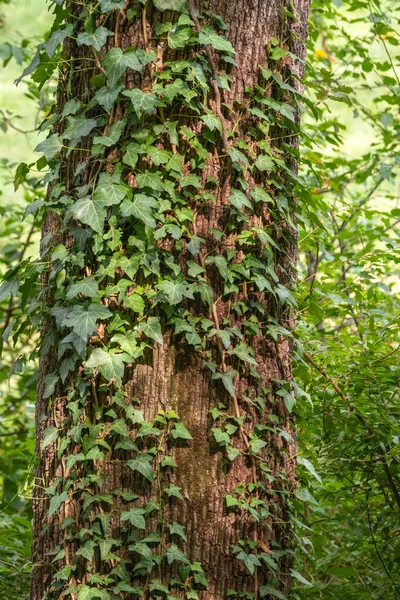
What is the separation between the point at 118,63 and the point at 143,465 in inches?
50.4

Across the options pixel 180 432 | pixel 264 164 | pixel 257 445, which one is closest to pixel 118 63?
pixel 264 164

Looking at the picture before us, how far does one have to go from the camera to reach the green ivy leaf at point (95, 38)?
2262 mm

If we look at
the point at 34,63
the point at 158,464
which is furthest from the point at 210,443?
the point at 34,63

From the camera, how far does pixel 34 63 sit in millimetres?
2504

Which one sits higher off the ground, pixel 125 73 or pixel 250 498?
pixel 125 73

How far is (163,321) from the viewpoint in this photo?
2332mm

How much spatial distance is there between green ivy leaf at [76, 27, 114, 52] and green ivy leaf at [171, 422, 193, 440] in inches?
48.8

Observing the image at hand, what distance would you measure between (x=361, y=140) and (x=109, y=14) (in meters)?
10.3

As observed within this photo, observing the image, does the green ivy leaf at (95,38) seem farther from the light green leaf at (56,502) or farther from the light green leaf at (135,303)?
the light green leaf at (56,502)

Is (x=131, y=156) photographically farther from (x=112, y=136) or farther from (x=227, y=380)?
(x=227, y=380)

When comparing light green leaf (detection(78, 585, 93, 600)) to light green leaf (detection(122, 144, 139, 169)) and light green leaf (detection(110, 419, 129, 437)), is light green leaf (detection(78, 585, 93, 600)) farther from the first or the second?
light green leaf (detection(122, 144, 139, 169))

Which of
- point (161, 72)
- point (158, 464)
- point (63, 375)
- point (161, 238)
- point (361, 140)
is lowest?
point (158, 464)

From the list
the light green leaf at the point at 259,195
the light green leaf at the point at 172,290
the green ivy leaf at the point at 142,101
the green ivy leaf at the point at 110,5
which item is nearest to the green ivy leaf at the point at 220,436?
the light green leaf at the point at 172,290

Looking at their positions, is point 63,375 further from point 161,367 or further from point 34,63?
point 34,63
